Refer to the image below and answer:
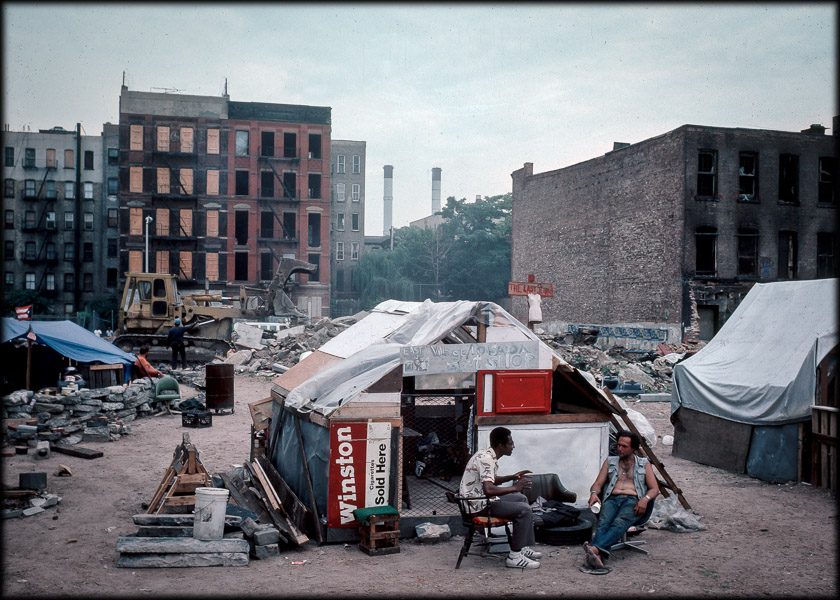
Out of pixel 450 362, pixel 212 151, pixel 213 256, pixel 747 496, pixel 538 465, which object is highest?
pixel 212 151

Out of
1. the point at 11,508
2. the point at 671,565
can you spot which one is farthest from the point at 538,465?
the point at 11,508

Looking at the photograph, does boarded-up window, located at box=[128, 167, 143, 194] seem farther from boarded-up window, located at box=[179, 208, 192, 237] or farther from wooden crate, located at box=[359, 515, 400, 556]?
wooden crate, located at box=[359, 515, 400, 556]

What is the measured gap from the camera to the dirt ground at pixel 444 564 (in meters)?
7.02

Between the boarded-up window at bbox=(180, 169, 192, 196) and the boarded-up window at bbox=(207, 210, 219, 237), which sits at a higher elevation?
the boarded-up window at bbox=(180, 169, 192, 196)

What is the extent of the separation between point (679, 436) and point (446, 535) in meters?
7.51

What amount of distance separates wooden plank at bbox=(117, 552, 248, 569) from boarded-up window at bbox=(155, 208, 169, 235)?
4454cm

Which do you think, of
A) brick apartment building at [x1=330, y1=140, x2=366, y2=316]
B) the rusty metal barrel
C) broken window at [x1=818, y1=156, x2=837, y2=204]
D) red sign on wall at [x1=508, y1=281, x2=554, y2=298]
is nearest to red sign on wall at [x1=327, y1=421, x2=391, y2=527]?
red sign on wall at [x1=508, y1=281, x2=554, y2=298]

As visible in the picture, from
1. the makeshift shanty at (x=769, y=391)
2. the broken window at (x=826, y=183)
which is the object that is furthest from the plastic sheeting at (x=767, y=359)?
the broken window at (x=826, y=183)

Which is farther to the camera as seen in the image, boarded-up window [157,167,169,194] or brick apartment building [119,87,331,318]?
boarded-up window [157,167,169,194]

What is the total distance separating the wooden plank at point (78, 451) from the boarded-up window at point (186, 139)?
39.2 meters

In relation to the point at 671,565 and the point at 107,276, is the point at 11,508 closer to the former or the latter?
the point at 671,565

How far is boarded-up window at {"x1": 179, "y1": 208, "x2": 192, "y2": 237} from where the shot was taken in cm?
4938

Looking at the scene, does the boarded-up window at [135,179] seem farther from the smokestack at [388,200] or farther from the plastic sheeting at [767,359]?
the plastic sheeting at [767,359]

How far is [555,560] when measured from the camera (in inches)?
314
